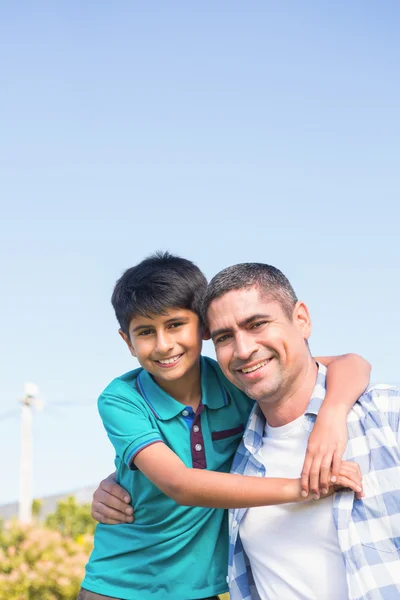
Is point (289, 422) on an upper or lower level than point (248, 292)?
lower

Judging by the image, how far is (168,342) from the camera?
3445 millimetres

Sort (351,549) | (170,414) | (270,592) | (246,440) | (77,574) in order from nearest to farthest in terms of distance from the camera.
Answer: (351,549)
(270,592)
(246,440)
(170,414)
(77,574)

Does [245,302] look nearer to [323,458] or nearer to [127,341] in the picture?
[323,458]

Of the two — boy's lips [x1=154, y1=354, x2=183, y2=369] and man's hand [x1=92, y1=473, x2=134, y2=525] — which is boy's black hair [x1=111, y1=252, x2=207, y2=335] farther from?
man's hand [x1=92, y1=473, x2=134, y2=525]

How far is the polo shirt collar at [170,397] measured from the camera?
3.53 metres

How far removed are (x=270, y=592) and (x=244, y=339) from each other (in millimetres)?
982

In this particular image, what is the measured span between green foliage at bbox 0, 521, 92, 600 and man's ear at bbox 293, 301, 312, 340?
16.5ft

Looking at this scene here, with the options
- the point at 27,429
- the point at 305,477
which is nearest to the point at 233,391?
the point at 305,477

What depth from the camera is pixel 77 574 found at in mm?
7441

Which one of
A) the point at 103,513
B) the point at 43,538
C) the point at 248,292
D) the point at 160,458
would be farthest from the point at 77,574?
the point at 248,292

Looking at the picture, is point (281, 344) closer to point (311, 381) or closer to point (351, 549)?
point (311, 381)

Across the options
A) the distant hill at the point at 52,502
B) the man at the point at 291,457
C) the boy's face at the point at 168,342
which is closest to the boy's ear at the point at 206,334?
the boy's face at the point at 168,342

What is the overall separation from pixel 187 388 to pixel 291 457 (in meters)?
0.70

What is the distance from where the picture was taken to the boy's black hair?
3562 mm
